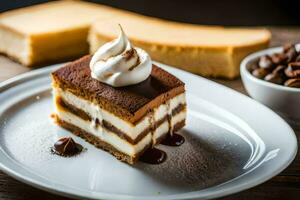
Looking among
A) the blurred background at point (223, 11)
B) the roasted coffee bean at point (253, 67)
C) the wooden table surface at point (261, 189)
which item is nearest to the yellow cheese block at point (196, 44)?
the roasted coffee bean at point (253, 67)

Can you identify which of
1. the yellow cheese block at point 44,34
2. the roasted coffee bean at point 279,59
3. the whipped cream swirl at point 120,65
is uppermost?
the whipped cream swirl at point 120,65

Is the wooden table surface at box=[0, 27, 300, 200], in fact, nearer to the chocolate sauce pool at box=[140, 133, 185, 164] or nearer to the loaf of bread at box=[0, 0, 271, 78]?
the chocolate sauce pool at box=[140, 133, 185, 164]

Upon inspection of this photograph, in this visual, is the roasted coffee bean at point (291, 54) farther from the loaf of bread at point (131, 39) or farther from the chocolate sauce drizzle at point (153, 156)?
the chocolate sauce drizzle at point (153, 156)

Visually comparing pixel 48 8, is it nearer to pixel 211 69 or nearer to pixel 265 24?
pixel 211 69

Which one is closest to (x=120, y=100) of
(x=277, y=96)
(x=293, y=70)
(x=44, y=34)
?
(x=277, y=96)

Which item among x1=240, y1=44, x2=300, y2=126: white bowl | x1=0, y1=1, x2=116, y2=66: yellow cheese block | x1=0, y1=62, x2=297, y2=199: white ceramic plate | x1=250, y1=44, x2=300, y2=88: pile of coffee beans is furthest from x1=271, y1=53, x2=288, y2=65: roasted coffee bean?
x1=0, y1=1, x2=116, y2=66: yellow cheese block

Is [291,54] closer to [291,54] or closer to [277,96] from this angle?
[291,54]
